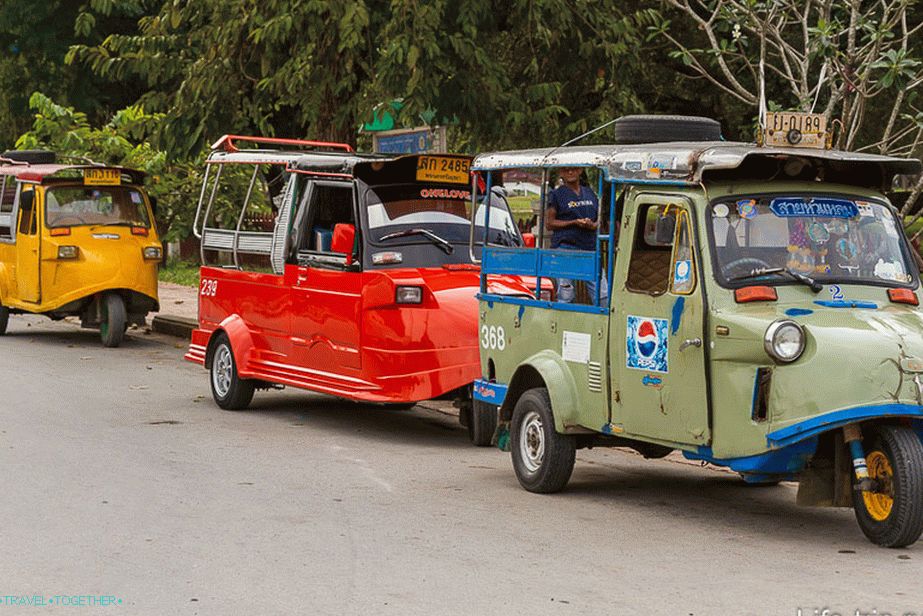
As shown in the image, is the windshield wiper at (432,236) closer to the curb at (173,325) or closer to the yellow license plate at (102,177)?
the yellow license plate at (102,177)

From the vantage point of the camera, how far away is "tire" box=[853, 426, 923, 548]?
7789mm

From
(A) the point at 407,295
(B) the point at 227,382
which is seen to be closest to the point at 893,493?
(A) the point at 407,295

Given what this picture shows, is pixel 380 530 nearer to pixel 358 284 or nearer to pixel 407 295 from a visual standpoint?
pixel 407 295

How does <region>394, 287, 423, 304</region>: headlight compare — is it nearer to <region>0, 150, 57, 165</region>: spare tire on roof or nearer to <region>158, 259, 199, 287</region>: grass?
<region>0, 150, 57, 165</region>: spare tire on roof

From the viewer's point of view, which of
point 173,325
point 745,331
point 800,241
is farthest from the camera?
point 173,325

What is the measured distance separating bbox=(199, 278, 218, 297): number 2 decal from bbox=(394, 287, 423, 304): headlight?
3.06m

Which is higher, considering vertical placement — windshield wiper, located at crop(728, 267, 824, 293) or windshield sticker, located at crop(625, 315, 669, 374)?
windshield wiper, located at crop(728, 267, 824, 293)

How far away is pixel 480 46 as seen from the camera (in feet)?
55.4

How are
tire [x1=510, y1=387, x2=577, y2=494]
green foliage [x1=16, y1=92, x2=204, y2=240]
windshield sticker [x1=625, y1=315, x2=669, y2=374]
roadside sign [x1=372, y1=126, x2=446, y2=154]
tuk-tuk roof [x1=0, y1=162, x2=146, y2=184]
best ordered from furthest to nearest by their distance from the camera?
green foliage [x1=16, y1=92, x2=204, y2=240], tuk-tuk roof [x1=0, y1=162, x2=146, y2=184], roadside sign [x1=372, y1=126, x2=446, y2=154], tire [x1=510, y1=387, x2=577, y2=494], windshield sticker [x1=625, y1=315, x2=669, y2=374]

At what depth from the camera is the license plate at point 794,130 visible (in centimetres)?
888

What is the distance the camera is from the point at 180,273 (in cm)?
3083

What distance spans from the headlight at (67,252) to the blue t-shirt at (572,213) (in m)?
9.74

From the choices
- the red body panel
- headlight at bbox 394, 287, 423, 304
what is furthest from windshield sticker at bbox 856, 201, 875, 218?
headlight at bbox 394, 287, 423, 304

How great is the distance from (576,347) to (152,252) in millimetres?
11189
